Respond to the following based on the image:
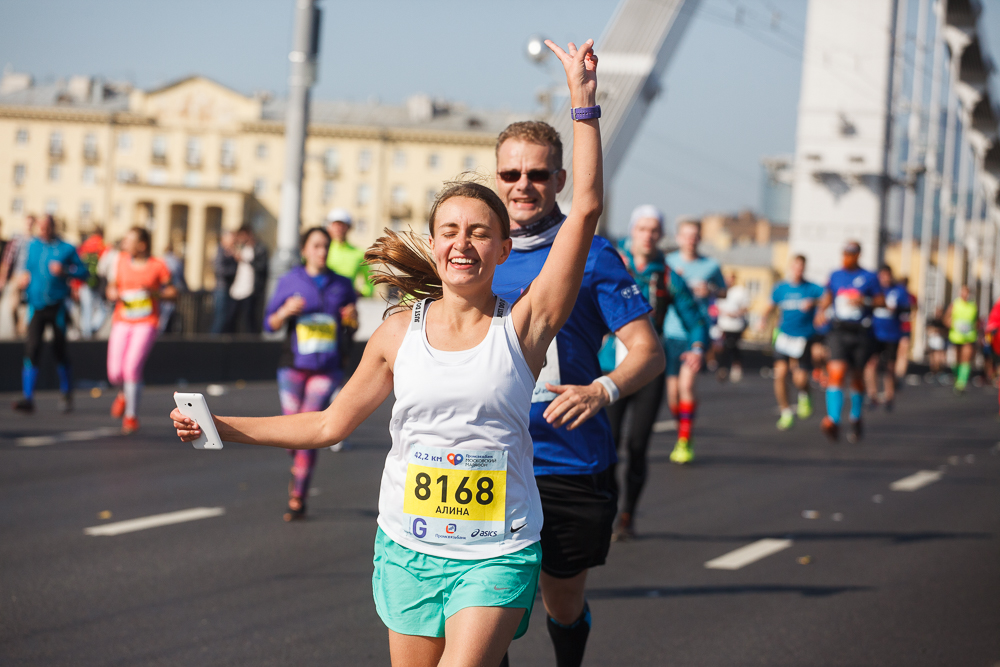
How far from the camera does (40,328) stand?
1177 centimetres

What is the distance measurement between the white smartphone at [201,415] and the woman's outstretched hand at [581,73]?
117 centimetres

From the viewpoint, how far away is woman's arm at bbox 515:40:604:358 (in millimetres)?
3023

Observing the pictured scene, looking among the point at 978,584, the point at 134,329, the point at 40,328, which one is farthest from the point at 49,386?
the point at 978,584

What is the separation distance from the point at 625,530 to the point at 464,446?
4.43 meters

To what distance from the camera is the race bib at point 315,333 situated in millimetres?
7516

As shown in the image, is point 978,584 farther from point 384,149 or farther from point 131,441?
point 384,149

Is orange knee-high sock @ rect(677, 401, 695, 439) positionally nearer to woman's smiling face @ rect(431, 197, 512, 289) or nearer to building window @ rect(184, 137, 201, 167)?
woman's smiling face @ rect(431, 197, 512, 289)

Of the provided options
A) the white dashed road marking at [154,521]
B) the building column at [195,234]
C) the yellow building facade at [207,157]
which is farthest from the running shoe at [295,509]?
the building column at [195,234]

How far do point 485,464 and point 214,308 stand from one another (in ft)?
52.6

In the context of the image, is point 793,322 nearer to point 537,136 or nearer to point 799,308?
point 799,308

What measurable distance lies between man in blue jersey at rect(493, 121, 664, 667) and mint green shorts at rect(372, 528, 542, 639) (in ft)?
2.63

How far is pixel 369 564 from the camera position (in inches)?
247

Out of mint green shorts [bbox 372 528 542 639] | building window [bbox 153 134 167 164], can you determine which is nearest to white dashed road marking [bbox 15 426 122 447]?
mint green shorts [bbox 372 528 542 639]

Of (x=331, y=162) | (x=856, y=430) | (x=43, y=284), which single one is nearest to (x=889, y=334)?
(x=856, y=430)
